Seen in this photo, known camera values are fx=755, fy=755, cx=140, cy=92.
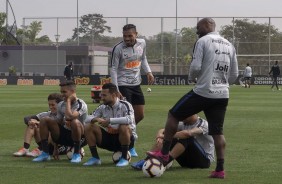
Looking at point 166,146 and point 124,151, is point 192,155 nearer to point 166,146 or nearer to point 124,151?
point 166,146

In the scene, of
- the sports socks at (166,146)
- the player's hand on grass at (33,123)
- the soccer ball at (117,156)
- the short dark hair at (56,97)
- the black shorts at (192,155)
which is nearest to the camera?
the sports socks at (166,146)

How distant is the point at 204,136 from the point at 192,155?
11.3 inches

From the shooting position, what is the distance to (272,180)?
8750mm

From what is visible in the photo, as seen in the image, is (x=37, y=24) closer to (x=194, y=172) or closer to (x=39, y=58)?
(x=39, y=58)

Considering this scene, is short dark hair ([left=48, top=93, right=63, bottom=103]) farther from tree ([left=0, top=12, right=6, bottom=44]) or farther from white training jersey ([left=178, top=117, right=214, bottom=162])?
tree ([left=0, top=12, right=6, bottom=44])

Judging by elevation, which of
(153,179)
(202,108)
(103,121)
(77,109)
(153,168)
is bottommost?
(153,179)

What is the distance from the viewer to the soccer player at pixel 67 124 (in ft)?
33.8

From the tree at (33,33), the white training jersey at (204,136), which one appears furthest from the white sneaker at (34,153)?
the tree at (33,33)

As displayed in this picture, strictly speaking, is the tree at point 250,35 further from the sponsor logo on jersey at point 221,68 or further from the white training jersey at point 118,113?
the sponsor logo on jersey at point 221,68

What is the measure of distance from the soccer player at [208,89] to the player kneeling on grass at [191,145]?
263mm

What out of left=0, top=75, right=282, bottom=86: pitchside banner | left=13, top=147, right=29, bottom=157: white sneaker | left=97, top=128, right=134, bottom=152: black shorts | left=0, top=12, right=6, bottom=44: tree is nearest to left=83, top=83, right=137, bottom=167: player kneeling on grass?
left=97, top=128, right=134, bottom=152: black shorts

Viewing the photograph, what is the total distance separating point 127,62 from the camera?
11.9 meters

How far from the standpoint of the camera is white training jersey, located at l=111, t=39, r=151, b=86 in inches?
465

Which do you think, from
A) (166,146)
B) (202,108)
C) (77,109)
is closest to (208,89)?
(202,108)
